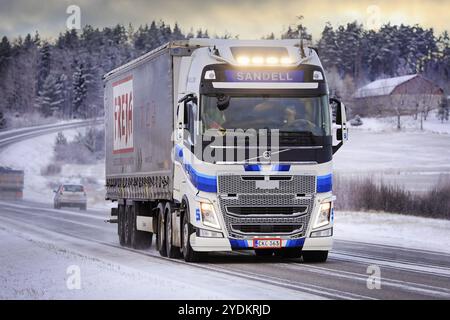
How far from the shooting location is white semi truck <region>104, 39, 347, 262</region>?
62.3ft

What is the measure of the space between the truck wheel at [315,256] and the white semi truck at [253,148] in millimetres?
25

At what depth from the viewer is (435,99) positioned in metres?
135

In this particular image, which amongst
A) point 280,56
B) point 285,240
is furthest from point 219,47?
point 285,240

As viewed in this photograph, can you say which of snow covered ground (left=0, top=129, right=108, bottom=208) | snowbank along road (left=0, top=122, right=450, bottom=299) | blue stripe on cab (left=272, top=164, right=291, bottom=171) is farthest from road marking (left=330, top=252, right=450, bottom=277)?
snow covered ground (left=0, top=129, right=108, bottom=208)

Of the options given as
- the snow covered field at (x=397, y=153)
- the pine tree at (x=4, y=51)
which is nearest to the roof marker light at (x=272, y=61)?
the snow covered field at (x=397, y=153)

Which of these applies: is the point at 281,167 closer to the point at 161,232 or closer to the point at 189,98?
the point at 189,98

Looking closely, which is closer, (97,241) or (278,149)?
(278,149)

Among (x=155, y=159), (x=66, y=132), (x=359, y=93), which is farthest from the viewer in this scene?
(x=359, y=93)

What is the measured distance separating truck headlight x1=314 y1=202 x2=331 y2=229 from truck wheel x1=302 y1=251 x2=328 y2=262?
38.4 inches

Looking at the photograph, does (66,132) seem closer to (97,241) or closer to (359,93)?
(359,93)

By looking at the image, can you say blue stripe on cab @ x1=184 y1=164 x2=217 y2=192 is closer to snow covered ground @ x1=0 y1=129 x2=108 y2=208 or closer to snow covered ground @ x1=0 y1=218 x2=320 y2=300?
snow covered ground @ x1=0 y1=218 x2=320 y2=300

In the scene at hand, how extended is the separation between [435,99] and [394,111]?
346 inches

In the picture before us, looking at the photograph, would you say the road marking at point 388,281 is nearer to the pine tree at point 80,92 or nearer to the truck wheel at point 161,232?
the truck wheel at point 161,232

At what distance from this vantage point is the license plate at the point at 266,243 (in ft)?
62.7
